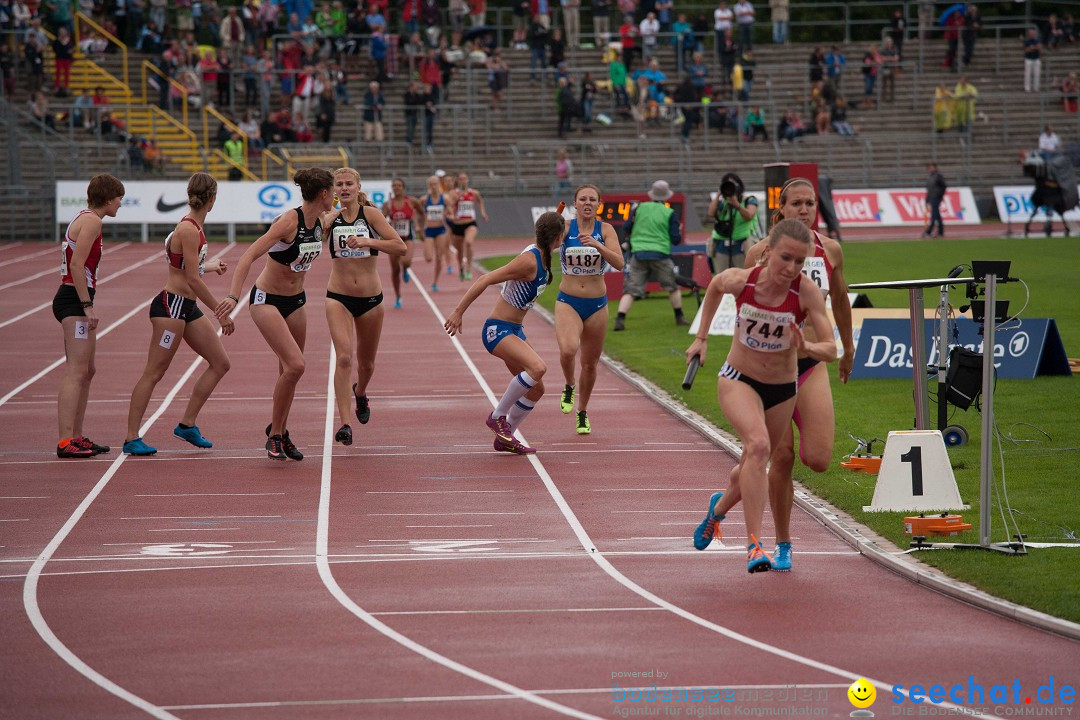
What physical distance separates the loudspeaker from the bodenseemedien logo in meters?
5.59

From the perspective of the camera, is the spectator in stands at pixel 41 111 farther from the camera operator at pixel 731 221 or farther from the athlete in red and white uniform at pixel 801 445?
the athlete in red and white uniform at pixel 801 445

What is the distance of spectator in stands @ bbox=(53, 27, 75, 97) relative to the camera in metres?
40.5

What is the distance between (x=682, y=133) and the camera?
43.9 meters

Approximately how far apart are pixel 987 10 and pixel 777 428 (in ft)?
160

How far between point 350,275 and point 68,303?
84.4 inches

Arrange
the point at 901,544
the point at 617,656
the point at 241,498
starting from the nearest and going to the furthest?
the point at 617,656
the point at 901,544
the point at 241,498

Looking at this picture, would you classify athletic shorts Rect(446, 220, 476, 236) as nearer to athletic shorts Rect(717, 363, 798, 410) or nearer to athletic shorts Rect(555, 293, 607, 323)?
athletic shorts Rect(555, 293, 607, 323)

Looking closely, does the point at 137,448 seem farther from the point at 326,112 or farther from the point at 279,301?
the point at 326,112

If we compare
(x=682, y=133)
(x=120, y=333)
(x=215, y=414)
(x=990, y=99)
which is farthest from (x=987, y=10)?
(x=215, y=414)

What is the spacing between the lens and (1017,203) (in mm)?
41938

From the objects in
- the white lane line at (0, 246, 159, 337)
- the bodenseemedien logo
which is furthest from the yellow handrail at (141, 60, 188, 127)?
the bodenseemedien logo

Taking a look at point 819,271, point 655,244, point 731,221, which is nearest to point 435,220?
point 655,244

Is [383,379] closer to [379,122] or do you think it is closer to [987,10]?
[379,122]

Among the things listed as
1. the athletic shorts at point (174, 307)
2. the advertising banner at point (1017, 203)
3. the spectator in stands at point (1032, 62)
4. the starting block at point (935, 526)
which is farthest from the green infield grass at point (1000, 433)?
the spectator in stands at point (1032, 62)
